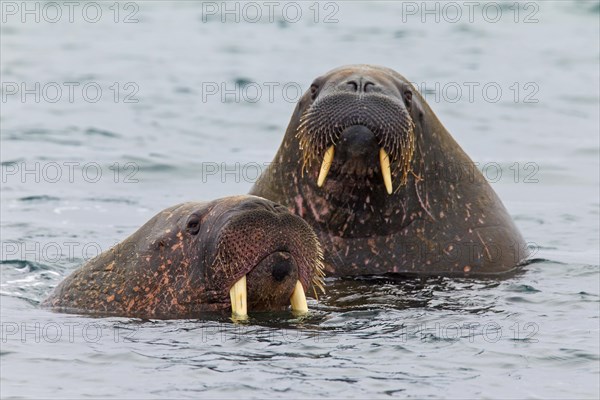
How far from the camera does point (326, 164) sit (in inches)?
457

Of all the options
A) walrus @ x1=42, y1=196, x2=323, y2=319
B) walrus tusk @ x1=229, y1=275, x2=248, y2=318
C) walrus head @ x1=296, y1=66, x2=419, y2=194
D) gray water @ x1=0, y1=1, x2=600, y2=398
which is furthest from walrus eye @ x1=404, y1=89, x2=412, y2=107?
walrus tusk @ x1=229, y1=275, x2=248, y2=318

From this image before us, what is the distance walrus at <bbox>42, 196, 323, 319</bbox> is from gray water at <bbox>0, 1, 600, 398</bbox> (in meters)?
0.19

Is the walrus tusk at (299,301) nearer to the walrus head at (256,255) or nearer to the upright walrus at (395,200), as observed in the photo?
the walrus head at (256,255)

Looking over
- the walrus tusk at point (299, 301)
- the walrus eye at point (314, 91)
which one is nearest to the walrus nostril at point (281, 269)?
the walrus tusk at point (299, 301)

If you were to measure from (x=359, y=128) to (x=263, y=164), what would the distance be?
8876mm

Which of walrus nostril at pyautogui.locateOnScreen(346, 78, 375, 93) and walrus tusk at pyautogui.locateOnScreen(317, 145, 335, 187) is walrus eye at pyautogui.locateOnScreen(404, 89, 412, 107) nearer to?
walrus nostril at pyautogui.locateOnScreen(346, 78, 375, 93)

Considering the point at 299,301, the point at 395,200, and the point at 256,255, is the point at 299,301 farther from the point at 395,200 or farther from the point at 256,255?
the point at 395,200

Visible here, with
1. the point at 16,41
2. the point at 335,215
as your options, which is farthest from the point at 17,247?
the point at 16,41

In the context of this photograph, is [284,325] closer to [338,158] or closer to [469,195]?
[338,158]

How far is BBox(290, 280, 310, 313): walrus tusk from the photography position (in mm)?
10031

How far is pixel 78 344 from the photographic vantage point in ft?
32.3

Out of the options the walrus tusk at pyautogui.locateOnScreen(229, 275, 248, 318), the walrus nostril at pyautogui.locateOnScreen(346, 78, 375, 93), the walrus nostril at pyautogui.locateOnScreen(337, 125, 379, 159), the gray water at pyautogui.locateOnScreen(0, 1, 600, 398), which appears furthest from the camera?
the walrus nostril at pyautogui.locateOnScreen(346, 78, 375, 93)

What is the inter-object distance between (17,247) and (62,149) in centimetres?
675

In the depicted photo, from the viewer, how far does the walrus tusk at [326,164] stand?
455 inches
